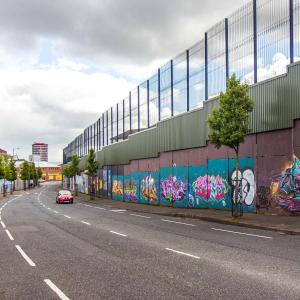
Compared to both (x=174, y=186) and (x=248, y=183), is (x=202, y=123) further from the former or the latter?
(x=248, y=183)

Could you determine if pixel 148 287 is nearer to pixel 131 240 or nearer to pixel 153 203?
pixel 131 240

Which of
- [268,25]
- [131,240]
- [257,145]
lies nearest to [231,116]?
[257,145]

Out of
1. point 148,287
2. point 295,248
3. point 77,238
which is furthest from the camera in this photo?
point 77,238

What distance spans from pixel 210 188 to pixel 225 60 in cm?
791

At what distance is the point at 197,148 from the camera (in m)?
31.1

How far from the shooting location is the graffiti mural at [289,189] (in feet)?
68.3

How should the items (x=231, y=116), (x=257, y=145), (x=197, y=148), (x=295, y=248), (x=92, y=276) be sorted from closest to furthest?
(x=92, y=276) → (x=295, y=248) → (x=231, y=116) → (x=257, y=145) → (x=197, y=148)

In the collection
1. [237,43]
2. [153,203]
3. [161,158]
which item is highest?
[237,43]

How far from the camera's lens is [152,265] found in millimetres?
10266

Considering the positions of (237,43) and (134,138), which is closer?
(237,43)

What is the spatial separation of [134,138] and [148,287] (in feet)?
123

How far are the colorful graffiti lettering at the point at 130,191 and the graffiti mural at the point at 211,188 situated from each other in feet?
47.0

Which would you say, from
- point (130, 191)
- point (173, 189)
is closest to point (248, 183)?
point (173, 189)

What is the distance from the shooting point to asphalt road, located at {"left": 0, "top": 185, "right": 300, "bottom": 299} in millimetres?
7832
